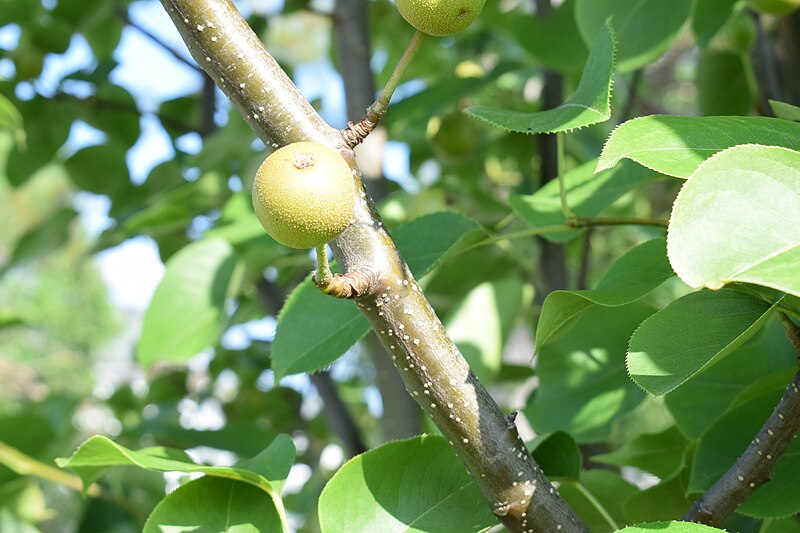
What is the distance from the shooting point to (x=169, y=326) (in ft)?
2.86

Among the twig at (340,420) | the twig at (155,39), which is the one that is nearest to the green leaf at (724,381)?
the twig at (340,420)

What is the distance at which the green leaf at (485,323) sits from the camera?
33.8 inches

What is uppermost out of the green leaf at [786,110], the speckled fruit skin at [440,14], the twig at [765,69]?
the speckled fruit skin at [440,14]

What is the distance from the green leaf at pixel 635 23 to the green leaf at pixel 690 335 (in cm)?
Answer: 40

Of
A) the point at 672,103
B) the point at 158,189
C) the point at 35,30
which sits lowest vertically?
the point at 672,103

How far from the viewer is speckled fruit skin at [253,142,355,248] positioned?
0.34 meters

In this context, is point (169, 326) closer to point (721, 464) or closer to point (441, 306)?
point (441, 306)

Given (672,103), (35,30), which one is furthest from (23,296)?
(35,30)

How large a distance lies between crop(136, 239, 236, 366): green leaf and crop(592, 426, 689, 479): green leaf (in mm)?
415

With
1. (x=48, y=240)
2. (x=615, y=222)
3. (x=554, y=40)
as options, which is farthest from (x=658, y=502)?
(x=48, y=240)

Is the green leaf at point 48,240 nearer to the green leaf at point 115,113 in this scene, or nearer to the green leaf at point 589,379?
the green leaf at point 115,113

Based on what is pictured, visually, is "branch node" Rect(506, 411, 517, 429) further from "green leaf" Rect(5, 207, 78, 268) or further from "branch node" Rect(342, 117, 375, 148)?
"green leaf" Rect(5, 207, 78, 268)

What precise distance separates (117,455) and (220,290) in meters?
0.42

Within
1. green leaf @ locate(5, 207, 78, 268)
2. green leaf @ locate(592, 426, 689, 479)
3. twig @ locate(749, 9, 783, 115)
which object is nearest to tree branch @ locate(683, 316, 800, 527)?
green leaf @ locate(592, 426, 689, 479)
